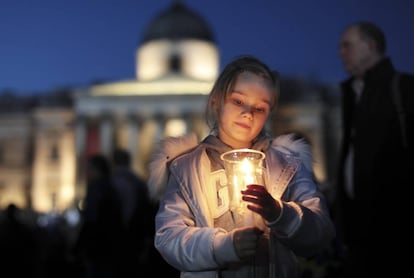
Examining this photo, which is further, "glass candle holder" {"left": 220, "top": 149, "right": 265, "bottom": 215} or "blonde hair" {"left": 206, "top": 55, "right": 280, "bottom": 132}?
"blonde hair" {"left": 206, "top": 55, "right": 280, "bottom": 132}

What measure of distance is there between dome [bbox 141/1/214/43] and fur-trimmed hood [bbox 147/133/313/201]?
45.7m

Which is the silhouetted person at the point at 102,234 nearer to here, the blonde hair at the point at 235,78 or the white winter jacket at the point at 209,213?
the white winter jacket at the point at 209,213

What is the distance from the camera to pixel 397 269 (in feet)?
11.2

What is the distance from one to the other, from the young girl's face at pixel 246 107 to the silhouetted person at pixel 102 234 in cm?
368

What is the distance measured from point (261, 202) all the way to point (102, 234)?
4089 millimetres

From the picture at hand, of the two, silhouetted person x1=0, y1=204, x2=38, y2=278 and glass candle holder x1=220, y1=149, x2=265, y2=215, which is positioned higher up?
glass candle holder x1=220, y1=149, x2=265, y2=215

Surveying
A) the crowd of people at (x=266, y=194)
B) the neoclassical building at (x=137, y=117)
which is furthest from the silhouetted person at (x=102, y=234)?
the neoclassical building at (x=137, y=117)

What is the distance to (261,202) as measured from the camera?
1.99m

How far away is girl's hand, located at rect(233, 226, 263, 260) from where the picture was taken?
77.4 inches


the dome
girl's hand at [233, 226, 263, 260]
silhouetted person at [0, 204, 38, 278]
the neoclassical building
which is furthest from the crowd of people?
the dome

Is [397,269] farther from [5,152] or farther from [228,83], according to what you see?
[5,152]

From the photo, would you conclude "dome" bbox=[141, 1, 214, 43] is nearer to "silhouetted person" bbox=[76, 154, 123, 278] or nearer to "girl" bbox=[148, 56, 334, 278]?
"silhouetted person" bbox=[76, 154, 123, 278]

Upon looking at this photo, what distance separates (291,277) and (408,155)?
161 cm

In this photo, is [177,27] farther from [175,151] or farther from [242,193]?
[242,193]
